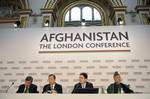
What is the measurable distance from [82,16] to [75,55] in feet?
14.4

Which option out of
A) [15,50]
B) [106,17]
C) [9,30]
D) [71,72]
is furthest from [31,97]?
[106,17]

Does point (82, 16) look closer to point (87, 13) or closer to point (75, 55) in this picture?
point (87, 13)

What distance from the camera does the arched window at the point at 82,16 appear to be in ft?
35.4

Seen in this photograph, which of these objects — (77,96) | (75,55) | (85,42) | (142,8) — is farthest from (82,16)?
(77,96)

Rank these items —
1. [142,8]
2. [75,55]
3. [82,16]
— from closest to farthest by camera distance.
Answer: [75,55] < [142,8] < [82,16]

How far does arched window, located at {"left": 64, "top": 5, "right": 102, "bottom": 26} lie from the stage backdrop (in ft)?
12.0

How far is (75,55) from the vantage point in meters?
6.81

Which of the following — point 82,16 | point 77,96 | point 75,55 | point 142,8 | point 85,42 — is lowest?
point 77,96

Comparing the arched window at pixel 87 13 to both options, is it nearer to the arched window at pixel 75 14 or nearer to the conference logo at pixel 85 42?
the arched window at pixel 75 14

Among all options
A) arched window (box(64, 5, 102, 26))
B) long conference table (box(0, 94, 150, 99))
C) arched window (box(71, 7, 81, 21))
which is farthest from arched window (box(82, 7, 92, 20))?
long conference table (box(0, 94, 150, 99))

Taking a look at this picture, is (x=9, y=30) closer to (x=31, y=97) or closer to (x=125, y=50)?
(x=125, y=50)

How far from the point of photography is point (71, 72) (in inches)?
262

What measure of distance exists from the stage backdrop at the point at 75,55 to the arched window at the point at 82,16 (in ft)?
12.0

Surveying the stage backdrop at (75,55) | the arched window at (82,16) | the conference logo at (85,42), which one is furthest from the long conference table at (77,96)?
the arched window at (82,16)
